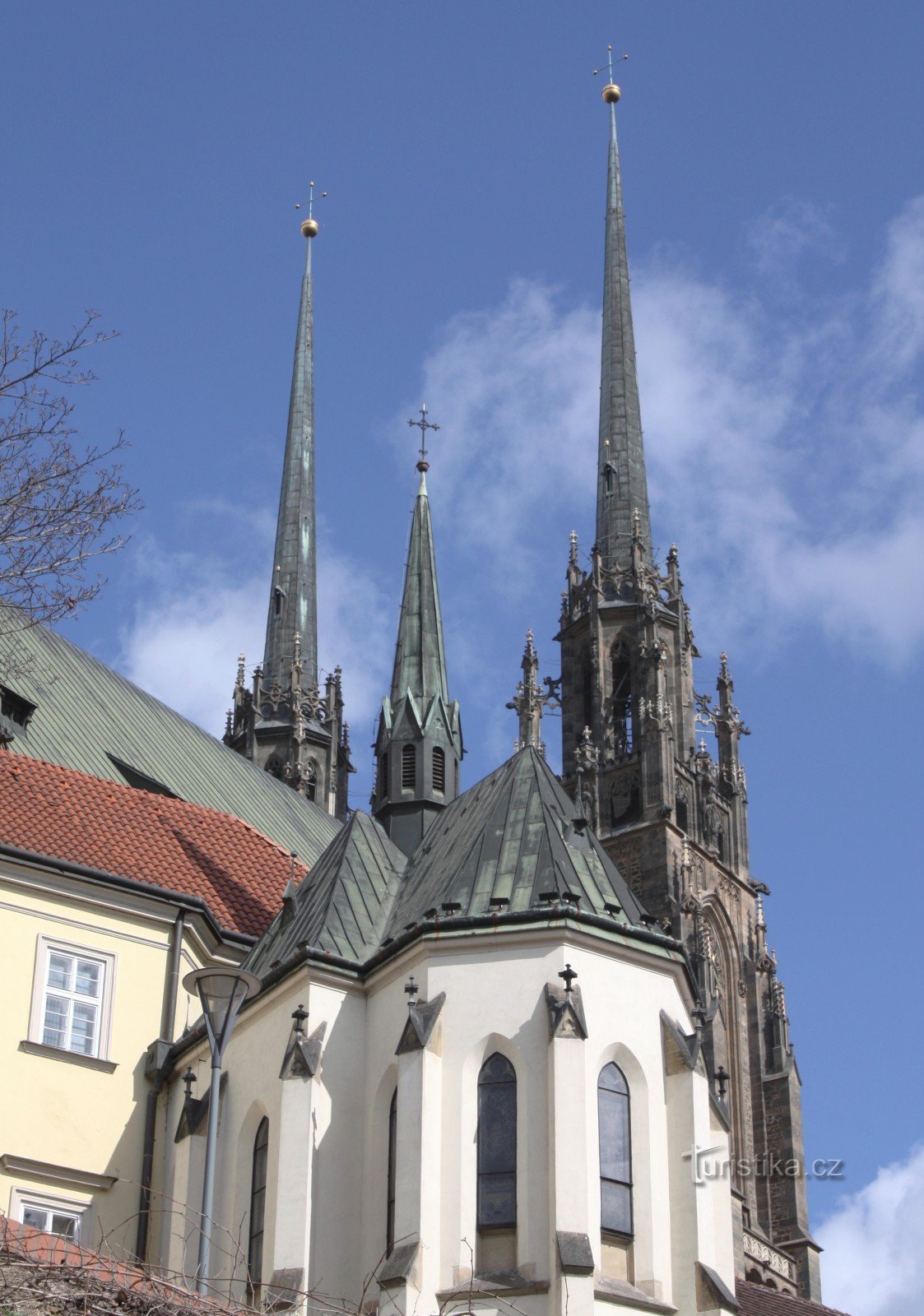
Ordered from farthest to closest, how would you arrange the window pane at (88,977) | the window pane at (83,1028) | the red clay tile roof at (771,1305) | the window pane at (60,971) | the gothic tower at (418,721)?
1. the gothic tower at (418,721)
2. the red clay tile roof at (771,1305)
3. the window pane at (88,977)
4. the window pane at (60,971)
5. the window pane at (83,1028)

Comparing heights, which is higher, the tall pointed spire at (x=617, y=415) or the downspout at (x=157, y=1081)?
the tall pointed spire at (x=617, y=415)

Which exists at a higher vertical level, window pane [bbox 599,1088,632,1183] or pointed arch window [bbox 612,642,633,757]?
pointed arch window [bbox 612,642,633,757]

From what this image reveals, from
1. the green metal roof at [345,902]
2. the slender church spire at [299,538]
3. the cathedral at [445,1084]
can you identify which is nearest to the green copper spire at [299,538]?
the slender church spire at [299,538]

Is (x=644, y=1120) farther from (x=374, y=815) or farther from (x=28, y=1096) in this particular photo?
(x=374, y=815)

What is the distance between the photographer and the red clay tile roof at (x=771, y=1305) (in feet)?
85.0

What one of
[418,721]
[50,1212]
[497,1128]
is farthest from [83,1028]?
[418,721]

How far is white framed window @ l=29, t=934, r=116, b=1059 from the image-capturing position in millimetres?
22328

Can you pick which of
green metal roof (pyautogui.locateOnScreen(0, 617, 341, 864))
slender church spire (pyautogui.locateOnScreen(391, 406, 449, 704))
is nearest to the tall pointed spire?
green metal roof (pyautogui.locateOnScreen(0, 617, 341, 864))

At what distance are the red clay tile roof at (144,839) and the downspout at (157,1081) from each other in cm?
66

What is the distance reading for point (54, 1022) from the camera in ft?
73.6

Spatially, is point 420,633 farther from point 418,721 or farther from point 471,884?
point 471,884

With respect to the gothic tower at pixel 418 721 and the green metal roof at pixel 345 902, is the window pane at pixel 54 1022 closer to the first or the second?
the green metal roof at pixel 345 902

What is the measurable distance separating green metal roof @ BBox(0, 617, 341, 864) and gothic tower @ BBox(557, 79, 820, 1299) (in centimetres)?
2075

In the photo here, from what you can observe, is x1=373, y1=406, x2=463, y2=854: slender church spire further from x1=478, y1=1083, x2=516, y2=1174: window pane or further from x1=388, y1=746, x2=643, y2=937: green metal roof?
x1=478, y1=1083, x2=516, y2=1174: window pane
